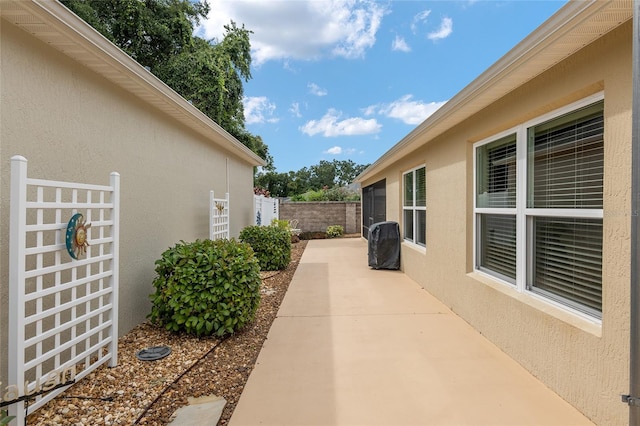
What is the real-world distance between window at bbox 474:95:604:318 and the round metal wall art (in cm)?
386

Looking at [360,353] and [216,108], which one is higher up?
[216,108]

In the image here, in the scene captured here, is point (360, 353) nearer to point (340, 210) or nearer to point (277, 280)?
point (277, 280)

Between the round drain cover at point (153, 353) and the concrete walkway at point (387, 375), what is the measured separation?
0.98 m

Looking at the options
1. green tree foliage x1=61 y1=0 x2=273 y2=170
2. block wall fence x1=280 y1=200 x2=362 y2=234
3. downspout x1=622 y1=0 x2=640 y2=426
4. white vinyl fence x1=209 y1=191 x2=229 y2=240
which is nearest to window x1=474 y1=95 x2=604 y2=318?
downspout x1=622 y1=0 x2=640 y2=426

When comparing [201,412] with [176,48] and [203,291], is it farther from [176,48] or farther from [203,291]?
[176,48]

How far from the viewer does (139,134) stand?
4250mm

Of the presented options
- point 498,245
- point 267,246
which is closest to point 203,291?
point 498,245

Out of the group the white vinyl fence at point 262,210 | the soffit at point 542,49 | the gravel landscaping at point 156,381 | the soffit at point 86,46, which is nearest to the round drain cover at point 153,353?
the gravel landscaping at point 156,381

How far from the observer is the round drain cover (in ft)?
10.8

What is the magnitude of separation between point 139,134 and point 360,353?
12.1 ft

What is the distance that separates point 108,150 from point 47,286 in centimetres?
155

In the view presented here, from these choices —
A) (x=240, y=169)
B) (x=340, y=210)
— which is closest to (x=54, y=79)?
(x=240, y=169)

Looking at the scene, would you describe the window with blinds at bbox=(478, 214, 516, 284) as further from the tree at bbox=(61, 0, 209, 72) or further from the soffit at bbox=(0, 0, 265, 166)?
the tree at bbox=(61, 0, 209, 72)

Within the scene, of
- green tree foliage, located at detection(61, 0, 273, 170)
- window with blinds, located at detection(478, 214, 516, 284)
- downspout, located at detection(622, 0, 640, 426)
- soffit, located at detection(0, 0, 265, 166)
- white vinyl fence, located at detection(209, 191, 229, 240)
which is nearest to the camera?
downspout, located at detection(622, 0, 640, 426)
